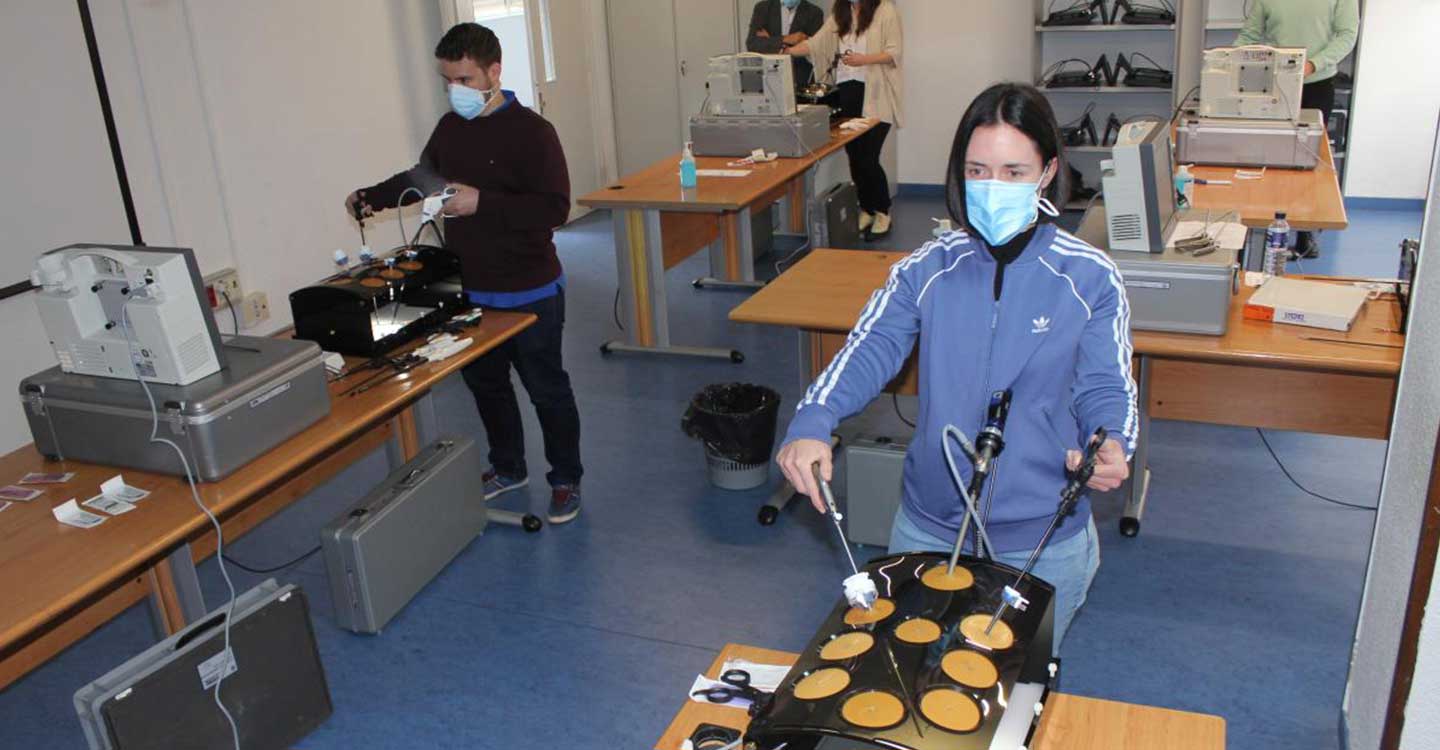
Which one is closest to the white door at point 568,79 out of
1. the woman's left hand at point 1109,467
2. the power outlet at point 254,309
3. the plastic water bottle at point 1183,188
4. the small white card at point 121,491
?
the power outlet at point 254,309

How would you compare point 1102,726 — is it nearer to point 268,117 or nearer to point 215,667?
point 215,667

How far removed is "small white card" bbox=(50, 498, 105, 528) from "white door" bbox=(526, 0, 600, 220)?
5.04m

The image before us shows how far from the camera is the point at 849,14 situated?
6.67 metres

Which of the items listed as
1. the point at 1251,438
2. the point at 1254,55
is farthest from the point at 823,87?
the point at 1251,438

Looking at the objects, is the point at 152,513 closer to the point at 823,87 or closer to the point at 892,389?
the point at 892,389

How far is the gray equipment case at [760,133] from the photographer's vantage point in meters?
5.55

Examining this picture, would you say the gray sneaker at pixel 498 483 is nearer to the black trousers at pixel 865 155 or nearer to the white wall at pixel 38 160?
the white wall at pixel 38 160

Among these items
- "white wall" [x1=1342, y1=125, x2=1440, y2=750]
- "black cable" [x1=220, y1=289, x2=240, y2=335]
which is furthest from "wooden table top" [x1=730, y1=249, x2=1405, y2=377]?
"black cable" [x1=220, y1=289, x2=240, y2=335]

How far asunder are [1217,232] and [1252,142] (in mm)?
1828

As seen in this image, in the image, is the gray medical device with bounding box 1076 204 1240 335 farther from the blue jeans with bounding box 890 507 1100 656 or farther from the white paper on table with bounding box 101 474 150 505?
the white paper on table with bounding box 101 474 150 505

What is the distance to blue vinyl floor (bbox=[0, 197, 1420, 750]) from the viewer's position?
2754mm

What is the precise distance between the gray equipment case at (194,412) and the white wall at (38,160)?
148 centimetres

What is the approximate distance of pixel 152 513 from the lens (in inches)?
92.6

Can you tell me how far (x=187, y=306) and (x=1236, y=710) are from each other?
2.60 m
